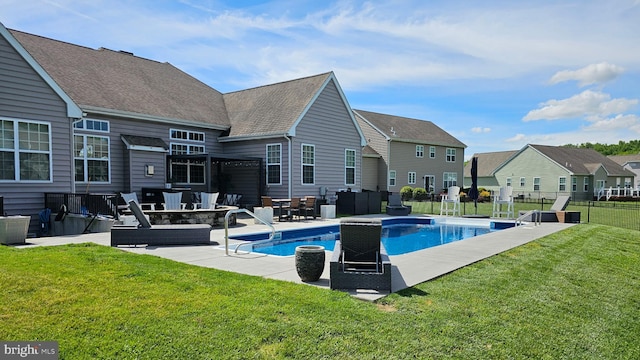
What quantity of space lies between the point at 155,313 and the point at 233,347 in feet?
3.83

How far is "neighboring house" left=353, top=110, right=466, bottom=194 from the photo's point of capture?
108 ft

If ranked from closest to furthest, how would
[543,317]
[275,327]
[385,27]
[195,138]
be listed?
[275,327]
[543,317]
[385,27]
[195,138]

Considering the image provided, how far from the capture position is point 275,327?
4.04 metres

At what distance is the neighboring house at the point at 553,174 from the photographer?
42156mm

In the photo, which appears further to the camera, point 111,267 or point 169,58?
point 169,58

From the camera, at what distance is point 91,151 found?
15211 mm

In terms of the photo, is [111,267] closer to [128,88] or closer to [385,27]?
[385,27]

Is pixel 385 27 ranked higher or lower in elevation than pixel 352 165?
higher

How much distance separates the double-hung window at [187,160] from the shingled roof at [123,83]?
2.35 ft

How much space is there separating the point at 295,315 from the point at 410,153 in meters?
31.5

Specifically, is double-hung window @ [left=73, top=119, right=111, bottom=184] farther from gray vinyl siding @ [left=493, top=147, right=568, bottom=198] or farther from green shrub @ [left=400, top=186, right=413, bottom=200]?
gray vinyl siding @ [left=493, top=147, right=568, bottom=198]

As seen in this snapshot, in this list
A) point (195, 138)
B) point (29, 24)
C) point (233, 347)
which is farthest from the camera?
point (195, 138)

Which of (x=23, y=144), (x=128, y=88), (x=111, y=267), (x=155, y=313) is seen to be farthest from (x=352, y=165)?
(x=155, y=313)

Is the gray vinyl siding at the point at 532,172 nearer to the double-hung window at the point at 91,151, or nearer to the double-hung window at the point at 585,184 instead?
the double-hung window at the point at 585,184
